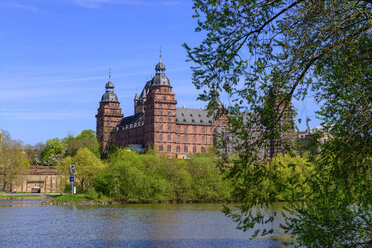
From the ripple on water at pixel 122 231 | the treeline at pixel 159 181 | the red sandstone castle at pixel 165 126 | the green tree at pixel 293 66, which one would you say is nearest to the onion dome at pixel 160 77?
the red sandstone castle at pixel 165 126

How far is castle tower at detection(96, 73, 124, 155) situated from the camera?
482 feet

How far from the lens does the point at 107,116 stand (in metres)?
148

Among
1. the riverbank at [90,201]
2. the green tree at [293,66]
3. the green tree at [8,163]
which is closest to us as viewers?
the green tree at [293,66]

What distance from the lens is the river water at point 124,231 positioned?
1013 inches

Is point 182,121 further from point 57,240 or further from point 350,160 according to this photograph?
point 350,160

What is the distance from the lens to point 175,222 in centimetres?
3600

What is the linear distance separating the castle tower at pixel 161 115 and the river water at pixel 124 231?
82.0 meters

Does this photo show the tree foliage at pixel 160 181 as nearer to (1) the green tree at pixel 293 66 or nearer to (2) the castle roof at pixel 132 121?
(1) the green tree at pixel 293 66

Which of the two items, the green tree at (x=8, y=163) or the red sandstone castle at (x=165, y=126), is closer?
the green tree at (x=8, y=163)

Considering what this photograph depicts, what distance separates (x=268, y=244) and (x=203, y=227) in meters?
8.72

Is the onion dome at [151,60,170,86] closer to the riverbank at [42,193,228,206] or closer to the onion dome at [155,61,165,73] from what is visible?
the onion dome at [155,61,165,73]

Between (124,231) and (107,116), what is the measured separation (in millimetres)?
118202

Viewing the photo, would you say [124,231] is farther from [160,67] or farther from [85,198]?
[160,67]

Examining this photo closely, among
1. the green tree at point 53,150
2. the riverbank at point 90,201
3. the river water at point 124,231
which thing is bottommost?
the river water at point 124,231
